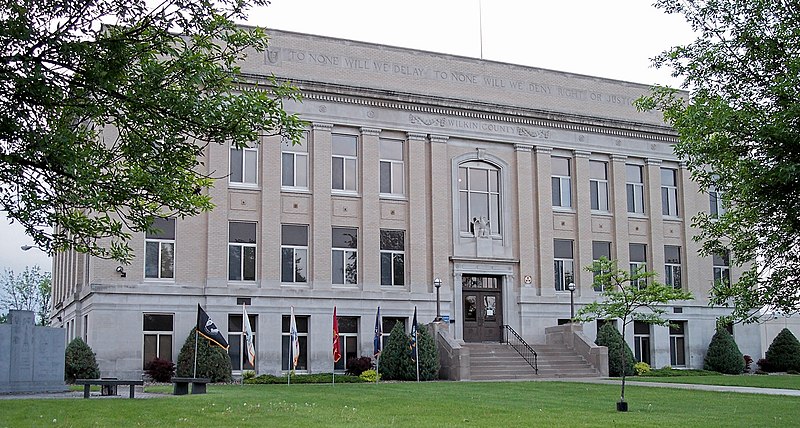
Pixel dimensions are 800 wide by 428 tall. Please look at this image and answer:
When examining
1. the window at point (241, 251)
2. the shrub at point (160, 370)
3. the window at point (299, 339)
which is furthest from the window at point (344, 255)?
the shrub at point (160, 370)

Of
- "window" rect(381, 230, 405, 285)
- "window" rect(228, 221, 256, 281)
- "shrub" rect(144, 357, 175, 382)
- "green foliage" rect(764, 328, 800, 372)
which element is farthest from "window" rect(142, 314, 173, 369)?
"green foliage" rect(764, 328, 800, 372)

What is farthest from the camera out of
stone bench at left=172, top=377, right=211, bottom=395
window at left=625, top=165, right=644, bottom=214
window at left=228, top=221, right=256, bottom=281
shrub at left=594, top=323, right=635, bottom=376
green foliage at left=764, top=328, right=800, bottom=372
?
window at left=625, top=165, right=644, bottom=214

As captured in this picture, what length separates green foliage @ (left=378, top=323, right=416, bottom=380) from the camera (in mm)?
32344

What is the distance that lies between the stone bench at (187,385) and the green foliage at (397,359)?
9950 millimetres

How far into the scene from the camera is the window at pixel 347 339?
34969 mm

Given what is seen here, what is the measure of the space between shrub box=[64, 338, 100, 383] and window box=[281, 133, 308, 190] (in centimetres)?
931

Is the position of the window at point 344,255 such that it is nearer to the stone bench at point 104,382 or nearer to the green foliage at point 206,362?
the green foliage at point 206,362

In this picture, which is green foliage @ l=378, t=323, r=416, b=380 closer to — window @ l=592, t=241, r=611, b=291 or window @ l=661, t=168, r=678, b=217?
window @ l=592, t=241, r=611, b=291

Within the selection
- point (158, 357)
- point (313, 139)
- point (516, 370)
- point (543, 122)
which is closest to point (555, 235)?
point (543, 122)

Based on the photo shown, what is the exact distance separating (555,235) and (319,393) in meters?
17.8

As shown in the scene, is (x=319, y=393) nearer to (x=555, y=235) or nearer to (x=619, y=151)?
(x=555, y=235)

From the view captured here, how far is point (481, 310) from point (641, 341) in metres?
7.74

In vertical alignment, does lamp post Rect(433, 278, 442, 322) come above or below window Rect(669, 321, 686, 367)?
above

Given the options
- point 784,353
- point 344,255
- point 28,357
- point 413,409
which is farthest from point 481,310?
point 413,409
